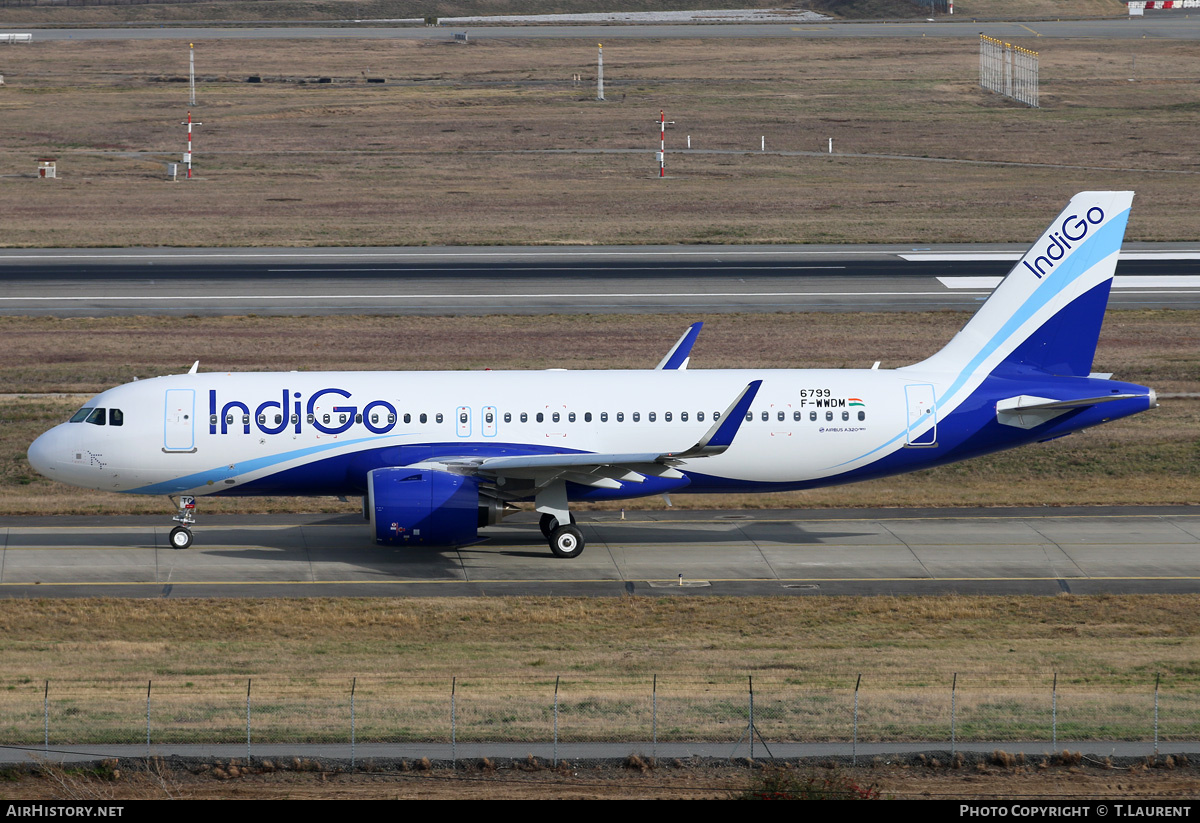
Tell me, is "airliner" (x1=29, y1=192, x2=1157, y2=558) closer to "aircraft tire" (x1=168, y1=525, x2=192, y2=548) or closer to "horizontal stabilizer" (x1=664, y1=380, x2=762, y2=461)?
"aircraft tire" (x1=168, y1=525, x2=192, y2=548)

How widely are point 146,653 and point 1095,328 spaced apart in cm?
2599

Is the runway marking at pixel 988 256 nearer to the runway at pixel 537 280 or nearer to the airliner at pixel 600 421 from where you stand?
the runway at pixel 537 280

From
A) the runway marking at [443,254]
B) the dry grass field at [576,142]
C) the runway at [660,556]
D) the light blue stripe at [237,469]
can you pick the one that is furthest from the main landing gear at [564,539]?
the dry grass field at [576,142]

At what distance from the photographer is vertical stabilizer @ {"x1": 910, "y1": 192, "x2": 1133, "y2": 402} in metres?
38.7

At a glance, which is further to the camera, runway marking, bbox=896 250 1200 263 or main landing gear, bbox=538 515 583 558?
runway marking, bbox=896 250 1200 263

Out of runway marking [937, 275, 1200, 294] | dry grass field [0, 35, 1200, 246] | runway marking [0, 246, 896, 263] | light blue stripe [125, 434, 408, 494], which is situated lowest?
light blue stripe [125, 434, 408, 494]

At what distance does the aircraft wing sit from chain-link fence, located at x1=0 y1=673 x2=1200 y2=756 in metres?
8.89

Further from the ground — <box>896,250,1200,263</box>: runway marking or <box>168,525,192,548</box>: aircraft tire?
<box>896,250,1200,263</box>: runway marking

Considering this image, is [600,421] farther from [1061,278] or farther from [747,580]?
[1061,278]

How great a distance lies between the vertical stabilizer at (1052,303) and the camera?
38656 millimetres

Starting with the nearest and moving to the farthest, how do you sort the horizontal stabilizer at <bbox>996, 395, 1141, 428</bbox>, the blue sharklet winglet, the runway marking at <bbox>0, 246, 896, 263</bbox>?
the horizontal stabilizer at <bbox>996, 395, 1141, 428</bbox>, the blue sharklet winglet, the runway marking at <bbox>0, 246, 896, 263</bbox>

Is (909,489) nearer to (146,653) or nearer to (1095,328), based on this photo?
(1095,328)

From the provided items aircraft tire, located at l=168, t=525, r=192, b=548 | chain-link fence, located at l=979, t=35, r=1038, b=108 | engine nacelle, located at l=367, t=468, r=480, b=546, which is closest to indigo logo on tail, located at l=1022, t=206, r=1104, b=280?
engine nacelle, located at l=367, t=468, r=480, b=546

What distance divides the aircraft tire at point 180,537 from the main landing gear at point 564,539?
31.9 feet
